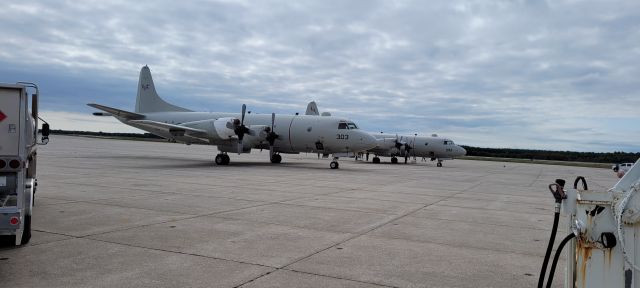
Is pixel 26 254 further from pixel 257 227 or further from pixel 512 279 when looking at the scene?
pixel 512 279

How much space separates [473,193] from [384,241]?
33.1 feet

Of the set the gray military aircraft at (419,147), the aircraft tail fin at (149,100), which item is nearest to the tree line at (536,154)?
the gray military aircraft at (419,147)

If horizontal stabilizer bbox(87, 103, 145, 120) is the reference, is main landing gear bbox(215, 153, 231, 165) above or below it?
below

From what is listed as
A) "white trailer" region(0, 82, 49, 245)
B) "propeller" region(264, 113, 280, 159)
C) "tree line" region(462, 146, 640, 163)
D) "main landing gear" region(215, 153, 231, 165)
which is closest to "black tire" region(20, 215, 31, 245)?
"white trailer" region(0, 82, 49, 245)

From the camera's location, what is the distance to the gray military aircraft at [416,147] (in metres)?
44.1

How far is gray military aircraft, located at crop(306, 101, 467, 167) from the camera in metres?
44.1

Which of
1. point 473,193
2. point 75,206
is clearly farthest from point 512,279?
point 473,193

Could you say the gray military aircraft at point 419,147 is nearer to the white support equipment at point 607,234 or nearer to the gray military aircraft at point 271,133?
the gray military aircraft at point 271,133

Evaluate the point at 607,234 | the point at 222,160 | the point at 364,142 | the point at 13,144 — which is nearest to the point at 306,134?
the point at 364,142

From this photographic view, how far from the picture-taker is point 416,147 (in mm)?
45375

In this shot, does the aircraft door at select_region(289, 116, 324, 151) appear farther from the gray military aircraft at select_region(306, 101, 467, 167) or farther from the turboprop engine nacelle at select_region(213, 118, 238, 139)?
the gray military aircraft at select_region(306, 101, 467, 167)

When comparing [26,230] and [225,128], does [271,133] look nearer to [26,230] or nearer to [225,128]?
[225,128]

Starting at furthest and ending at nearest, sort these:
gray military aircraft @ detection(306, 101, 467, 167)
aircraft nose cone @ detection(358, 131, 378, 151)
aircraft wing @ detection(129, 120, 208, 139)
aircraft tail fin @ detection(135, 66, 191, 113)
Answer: gray military aircraft @ detection(306, 101, 467, 167) → aircraft tail fin @ detection(135, 66, 191, 113) → aircraft wing @ detection(129, 120, 208, 139) → aircraft nose cone @ detection(358, 131, 378, 151)

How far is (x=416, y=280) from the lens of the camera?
18.0 ft
